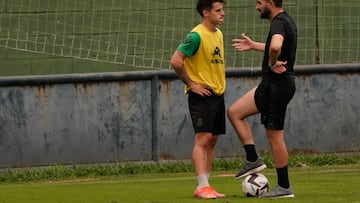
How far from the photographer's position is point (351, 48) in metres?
16.2

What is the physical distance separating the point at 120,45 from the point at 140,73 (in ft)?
2.45

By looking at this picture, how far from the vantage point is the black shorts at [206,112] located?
416 inches

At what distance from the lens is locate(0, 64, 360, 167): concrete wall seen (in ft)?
49.6

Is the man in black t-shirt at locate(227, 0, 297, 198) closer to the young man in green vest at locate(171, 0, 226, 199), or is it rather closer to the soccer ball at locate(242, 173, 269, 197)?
the soccer ball at locate(242, 173, 269, 197)

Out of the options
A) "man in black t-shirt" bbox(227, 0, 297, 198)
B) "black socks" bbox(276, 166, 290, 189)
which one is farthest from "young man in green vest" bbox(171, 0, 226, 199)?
"black socks" bbox(276, 166, 290, 189)

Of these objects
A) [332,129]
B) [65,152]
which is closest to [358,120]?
[332,129]

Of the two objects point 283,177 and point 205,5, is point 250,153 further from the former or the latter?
point 205,5

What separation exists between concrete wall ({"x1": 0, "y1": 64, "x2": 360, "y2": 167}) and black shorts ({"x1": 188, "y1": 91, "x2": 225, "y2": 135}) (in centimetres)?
466

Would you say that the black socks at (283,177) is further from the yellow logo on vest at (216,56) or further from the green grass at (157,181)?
the yellow logo on vest at (216,56)

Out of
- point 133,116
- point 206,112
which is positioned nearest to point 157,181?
point 133,116

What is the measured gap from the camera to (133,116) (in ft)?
50.4

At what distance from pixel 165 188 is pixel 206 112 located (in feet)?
5.31

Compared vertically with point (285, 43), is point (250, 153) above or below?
below

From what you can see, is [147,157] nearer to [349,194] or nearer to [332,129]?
[332,129]
